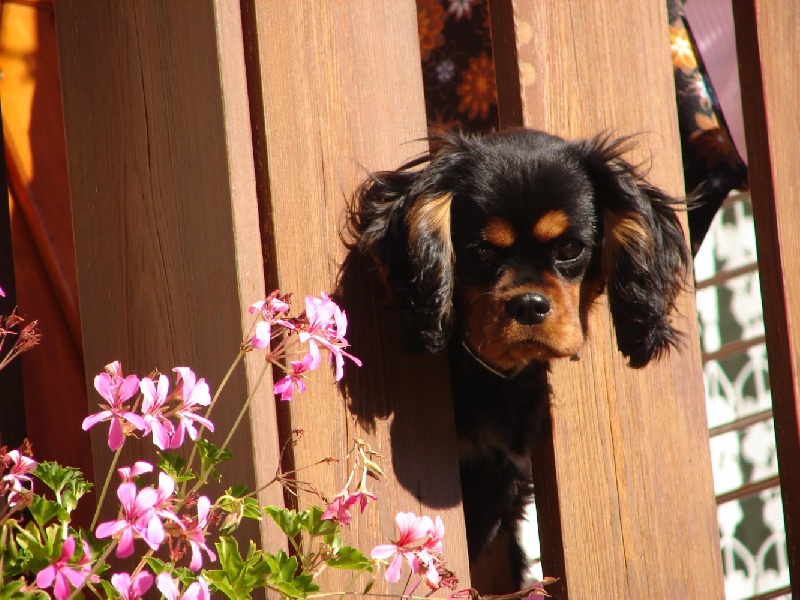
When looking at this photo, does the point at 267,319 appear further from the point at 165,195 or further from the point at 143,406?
the point at 165,195

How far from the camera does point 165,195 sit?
1.86m

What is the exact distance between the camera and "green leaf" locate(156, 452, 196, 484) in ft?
4.37

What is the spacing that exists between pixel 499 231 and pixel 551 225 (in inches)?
4.7

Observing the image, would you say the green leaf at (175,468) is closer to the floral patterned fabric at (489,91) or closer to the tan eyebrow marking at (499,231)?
the tan eyebrow marking at (499,231)

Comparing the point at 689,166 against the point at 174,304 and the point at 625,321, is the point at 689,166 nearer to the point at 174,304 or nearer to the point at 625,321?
the point at 625,321

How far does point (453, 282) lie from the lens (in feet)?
7.21

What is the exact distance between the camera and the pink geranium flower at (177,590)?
110 centimetres

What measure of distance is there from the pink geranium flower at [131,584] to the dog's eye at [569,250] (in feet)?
4.44

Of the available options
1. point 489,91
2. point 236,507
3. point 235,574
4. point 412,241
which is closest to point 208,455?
point 236,507

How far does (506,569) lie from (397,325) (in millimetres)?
1103

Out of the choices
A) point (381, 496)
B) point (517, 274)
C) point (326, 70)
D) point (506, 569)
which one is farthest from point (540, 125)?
point (506, 569)

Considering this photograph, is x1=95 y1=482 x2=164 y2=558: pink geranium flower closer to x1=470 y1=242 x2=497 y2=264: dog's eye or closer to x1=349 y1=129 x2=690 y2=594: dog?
x1=349 y1=129 x2=690 y2=594: dog

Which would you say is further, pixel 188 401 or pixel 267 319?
pixel 267 319

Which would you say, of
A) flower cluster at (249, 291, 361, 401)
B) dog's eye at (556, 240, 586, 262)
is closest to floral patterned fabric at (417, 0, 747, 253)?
dog's eye at (556, 240, 586, 262)
